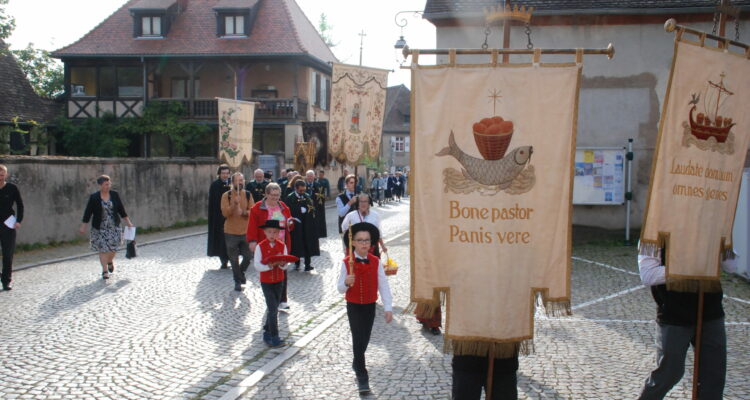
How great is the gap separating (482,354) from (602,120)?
12.7m

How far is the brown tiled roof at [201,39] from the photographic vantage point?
34.1 metres

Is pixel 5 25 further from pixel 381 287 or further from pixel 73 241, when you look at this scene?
pixel 381 287

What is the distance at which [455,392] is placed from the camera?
4164 mm

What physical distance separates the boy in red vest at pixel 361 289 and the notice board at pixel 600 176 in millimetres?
10074

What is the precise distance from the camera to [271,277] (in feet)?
23.6

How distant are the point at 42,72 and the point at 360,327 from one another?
1976 inches

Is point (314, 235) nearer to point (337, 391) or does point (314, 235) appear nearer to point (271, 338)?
point (271, 338)

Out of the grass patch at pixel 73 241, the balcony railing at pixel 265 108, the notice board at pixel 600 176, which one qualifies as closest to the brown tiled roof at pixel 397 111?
the balcony railing at pixel 265 108

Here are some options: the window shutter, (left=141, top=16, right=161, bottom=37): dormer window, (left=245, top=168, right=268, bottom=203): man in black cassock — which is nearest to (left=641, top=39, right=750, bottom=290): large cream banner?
(left=245, top=168, right=268, bottom=203): man in black cassock

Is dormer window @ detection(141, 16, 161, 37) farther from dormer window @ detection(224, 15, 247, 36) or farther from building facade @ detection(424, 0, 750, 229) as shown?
building facade @ detection(424, 0, 750, 229)

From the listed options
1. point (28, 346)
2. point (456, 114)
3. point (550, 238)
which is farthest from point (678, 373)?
point (28, 346)

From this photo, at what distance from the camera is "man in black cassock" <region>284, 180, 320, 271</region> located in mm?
11984

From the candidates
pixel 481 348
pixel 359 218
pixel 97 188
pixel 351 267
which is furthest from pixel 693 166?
pixel 97 188

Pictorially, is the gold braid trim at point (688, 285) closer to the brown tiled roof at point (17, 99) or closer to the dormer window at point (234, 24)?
the brown tiled roof at point (17, 99)
